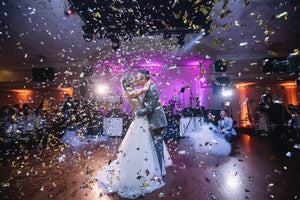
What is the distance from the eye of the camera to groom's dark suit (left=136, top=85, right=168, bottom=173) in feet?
8.08

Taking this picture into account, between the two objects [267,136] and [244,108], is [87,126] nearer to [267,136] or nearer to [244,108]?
[267,136]

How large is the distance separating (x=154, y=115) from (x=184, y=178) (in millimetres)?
1290

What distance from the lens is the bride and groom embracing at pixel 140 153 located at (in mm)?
2148

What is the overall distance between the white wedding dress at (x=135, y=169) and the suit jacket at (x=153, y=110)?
12cm

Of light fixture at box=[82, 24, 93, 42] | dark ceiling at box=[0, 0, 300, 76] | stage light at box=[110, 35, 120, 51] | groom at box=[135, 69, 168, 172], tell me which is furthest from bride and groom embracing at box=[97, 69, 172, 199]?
stage light at box=[110, 35, 120, 51]

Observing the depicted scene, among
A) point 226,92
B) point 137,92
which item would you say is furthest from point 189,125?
point 226,92

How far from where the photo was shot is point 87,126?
7.30 meters

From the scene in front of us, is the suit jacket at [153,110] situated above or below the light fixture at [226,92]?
below

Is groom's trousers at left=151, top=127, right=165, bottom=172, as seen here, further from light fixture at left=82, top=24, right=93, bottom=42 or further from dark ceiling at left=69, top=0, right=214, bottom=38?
light fixture at left=82, top=24, right=93, bottom=42

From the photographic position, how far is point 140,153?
2303mm

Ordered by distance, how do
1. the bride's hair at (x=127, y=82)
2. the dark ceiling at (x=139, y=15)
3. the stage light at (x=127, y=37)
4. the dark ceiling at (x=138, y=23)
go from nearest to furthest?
the bride's hair at (x=127, y=82) → the dark ceiling at (x=139, y=15) → the dark ceiling at (x=138, y=23) → the stage light at (x=127, y=37)

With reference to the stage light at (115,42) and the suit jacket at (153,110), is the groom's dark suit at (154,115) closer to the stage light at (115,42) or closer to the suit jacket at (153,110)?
the suit jacket at (153,110)

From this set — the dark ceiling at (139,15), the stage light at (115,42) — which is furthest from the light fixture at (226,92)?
the stage light at (115,42)

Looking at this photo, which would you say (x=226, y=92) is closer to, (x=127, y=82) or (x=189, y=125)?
(x=189, y=125)
